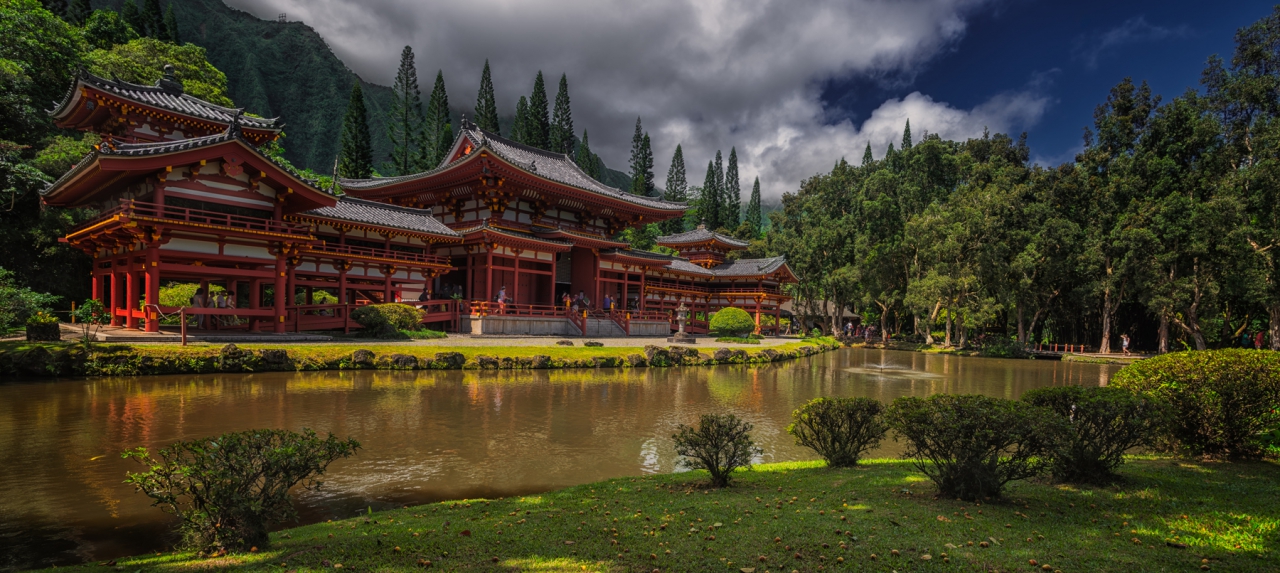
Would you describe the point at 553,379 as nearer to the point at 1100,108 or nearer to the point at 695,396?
the point at 695,396

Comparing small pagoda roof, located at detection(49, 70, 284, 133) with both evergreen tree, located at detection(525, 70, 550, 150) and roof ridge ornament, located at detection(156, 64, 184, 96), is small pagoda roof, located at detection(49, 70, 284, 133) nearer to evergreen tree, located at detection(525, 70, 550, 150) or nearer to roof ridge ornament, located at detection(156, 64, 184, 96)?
roof ridge ornament, located at detection(156, 64, 184, 96)

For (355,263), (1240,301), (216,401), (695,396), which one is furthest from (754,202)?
(216,401)

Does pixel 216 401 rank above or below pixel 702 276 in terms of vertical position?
below

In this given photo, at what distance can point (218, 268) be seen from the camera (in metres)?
18.8

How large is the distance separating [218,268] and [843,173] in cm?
4418

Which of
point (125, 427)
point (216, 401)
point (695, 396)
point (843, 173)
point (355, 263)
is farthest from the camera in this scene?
point (843, 173)

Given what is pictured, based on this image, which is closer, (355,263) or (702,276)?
(355,263)

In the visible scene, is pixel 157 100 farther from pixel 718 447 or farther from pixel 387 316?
pixel 718 447

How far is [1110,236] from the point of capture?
3169 cm

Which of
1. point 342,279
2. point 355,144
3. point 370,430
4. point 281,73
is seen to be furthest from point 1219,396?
point 281,73

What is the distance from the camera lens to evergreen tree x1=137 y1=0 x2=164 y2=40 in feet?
137

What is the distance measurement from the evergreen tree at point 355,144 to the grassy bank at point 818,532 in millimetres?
46682

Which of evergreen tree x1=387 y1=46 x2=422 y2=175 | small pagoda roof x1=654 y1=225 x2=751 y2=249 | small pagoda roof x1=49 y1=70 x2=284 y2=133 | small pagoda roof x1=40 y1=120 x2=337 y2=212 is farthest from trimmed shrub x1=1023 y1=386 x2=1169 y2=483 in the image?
evergreen tree x1=387 y1=46 x2=422 y2=175

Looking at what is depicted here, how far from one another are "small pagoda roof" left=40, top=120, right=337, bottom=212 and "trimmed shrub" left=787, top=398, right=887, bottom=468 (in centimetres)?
1913
